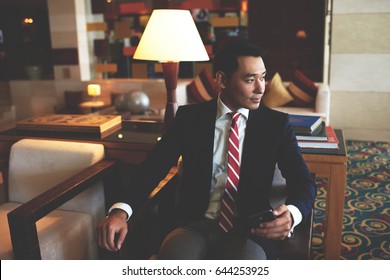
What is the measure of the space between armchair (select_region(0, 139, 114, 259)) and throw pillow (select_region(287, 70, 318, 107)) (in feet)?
12.1

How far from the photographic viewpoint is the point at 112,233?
4.62 ft

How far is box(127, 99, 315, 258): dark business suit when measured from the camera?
5.25 feet

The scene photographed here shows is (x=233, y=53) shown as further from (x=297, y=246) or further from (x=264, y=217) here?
(x=297, y=246)

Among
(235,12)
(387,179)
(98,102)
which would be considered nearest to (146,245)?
(387,179)

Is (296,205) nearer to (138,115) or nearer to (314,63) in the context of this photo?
(138,115)

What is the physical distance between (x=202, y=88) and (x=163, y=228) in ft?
12.7

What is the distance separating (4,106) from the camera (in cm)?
856

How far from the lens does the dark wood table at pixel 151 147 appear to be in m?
1.86

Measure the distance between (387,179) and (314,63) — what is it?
4.85 metres

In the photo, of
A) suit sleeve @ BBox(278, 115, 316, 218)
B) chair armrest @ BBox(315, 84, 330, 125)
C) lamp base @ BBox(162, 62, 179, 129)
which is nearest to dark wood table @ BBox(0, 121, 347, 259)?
lamp base @ BBox(162, 62, 179, 129)

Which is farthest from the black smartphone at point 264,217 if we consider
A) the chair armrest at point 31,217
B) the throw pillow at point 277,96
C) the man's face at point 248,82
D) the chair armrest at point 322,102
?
the throw pillow at point 277,96

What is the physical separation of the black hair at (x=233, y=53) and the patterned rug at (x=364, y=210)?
1.37m
